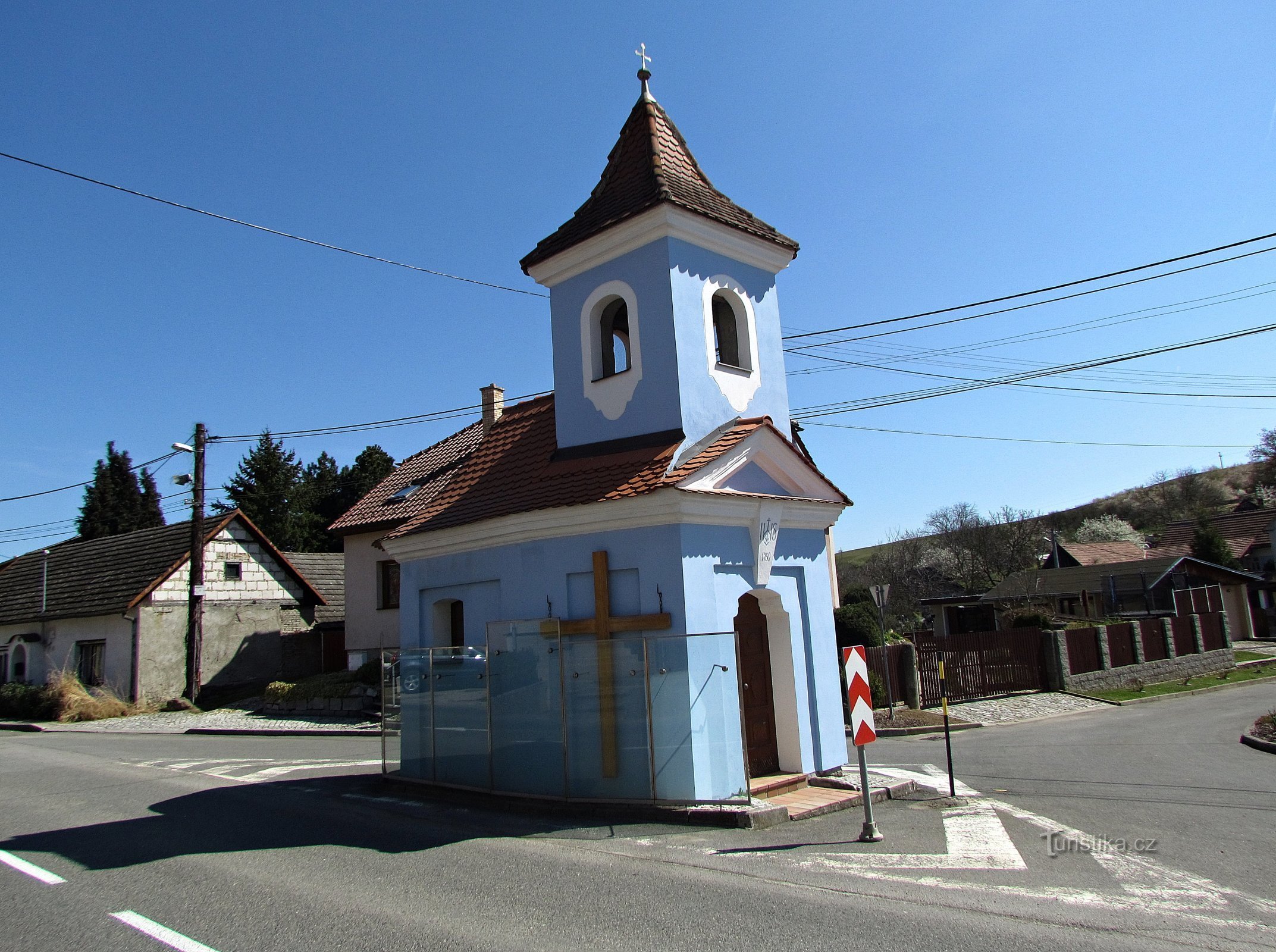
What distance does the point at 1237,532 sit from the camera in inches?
2210

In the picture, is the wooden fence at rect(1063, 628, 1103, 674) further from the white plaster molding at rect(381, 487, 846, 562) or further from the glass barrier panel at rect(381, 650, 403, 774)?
the glass barrier panel at rect(381, 650, 403, 774)

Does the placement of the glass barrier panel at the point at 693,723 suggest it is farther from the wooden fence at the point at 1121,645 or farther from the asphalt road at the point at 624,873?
the wooden fence at the point at 1121,645

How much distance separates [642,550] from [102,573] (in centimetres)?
2772

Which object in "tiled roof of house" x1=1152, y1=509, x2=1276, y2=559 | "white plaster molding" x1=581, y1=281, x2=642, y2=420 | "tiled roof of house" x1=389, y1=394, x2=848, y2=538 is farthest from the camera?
"tiled roof of house" x1=1152, y1=509, x2=1276, y2=559

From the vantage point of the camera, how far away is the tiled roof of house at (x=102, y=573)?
27062mm

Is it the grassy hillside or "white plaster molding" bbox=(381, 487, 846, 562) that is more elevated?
the grassy hillside

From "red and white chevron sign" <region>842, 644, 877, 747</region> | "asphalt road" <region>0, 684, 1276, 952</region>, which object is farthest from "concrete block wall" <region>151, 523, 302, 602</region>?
"red and white chevron sign" <region>842, 644, 877, 747</region>

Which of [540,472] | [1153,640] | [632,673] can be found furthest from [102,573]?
[1153,640]

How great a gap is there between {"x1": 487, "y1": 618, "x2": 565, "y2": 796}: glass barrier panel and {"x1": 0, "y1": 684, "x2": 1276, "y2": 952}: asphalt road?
69 cm

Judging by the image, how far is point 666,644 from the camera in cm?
902

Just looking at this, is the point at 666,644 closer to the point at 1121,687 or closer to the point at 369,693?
the point at 369,693

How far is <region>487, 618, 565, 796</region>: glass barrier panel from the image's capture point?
974cm

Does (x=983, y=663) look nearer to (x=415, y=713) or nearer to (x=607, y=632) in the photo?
(x=607, y=632)

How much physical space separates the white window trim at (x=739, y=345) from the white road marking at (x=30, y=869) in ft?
28.3
